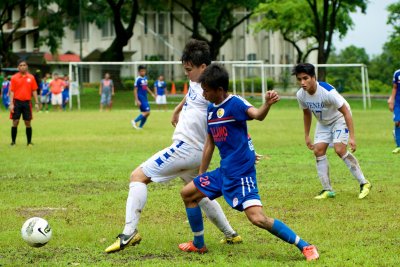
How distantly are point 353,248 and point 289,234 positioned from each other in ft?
2.82

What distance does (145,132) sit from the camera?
76.1 ft

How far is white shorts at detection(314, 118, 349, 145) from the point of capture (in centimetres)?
1041

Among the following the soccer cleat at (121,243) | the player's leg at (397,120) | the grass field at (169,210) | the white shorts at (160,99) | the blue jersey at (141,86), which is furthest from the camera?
the white shorts at (160,99)

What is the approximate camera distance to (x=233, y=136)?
6.75m

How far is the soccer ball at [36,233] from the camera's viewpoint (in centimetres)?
702

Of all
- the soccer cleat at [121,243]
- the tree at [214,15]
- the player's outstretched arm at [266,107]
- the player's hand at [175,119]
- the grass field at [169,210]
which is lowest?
the grass field at [169,210]

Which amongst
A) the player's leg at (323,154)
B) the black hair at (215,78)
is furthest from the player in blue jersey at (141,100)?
the black hair at (215,78)

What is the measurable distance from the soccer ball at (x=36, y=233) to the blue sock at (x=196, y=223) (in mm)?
1268

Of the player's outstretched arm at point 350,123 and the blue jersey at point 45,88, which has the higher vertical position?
the blue jersey at point 45,88

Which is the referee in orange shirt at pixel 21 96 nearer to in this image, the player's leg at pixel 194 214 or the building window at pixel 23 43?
the player's leg at pixel 194 214

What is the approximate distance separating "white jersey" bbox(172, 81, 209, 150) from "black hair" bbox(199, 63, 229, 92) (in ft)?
1.72

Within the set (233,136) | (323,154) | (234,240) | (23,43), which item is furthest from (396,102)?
(23,43)

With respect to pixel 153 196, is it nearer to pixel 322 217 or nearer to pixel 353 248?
pixel 322 217

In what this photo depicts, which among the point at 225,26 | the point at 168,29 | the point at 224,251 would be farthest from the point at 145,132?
the point at 168,29
